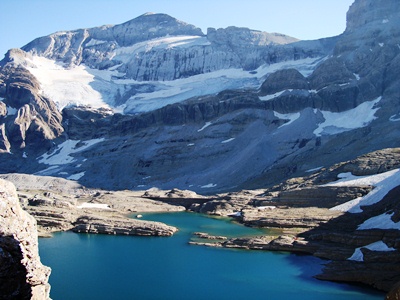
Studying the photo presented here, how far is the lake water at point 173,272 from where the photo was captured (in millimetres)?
41625

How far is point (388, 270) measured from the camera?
43.4m

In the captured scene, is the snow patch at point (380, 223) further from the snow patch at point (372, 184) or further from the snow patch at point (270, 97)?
the snow patch at point (270, 97)

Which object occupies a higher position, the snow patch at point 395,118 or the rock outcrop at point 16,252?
the rock outcrop at point 16,252

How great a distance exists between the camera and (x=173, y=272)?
49281 mm

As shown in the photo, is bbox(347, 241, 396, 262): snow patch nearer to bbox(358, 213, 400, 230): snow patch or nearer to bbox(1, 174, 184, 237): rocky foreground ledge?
bbox(358, 213, 400, 230): snow patch

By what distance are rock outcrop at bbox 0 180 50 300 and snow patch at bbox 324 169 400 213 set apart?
60.8 metres

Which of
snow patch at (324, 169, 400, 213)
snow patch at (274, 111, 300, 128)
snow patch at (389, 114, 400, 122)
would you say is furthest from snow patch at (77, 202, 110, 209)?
snow patch at (389, 114, 400, 122)

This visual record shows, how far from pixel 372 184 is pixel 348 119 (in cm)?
8683

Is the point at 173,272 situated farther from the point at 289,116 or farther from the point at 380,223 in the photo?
the point at 289,116

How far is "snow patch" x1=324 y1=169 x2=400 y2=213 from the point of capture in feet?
237

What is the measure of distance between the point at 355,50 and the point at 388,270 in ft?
539

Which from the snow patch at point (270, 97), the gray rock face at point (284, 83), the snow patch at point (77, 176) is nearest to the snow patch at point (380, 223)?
the snow patch at point (270, 97)

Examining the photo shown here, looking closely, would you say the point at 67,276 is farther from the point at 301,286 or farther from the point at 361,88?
the point at 361,88

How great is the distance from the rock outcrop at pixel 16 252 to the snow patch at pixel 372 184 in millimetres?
60775
